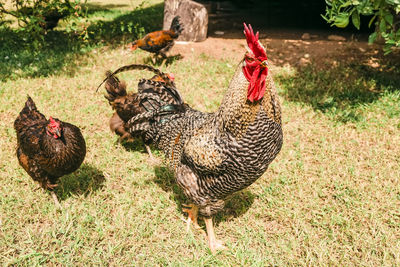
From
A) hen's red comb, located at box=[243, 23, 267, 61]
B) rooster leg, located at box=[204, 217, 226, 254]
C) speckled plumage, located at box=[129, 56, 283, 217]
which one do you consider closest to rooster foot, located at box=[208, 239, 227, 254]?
rooster leg, located at box=[204, 217, 226, 254]

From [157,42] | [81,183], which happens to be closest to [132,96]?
[81,183]

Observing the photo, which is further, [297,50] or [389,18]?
[297,50]

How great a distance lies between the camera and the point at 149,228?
10.9 feet

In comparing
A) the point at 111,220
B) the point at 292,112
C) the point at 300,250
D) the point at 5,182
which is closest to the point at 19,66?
the point at 5,182

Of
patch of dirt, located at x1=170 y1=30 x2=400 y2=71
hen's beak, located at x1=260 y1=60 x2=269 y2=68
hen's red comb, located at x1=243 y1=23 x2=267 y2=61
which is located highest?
hen's red comb, located at x1=243 y1=23 x2=267 y2=61

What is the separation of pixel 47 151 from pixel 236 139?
216 centimetres

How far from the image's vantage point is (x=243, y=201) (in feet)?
12.1

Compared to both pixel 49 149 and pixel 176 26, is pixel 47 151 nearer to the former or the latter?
pixel 49 149

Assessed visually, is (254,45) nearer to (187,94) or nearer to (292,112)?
(292,112)

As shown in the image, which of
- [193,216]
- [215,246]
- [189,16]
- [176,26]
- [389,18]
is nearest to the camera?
[215,246]

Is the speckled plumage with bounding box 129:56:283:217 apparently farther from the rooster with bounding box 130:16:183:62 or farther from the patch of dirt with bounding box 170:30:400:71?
the patch of dirt with bounding box 170:30:400:71

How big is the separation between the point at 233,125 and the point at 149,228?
175 cm

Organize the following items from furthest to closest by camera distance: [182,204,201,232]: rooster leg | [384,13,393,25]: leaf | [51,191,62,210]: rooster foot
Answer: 1. [384,13,393,25]: leaf
2. [51,191,62,210]: rooster foot
3. [182,204,201,232]: rooster leg

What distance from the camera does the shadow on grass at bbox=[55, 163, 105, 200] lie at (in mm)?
3748
